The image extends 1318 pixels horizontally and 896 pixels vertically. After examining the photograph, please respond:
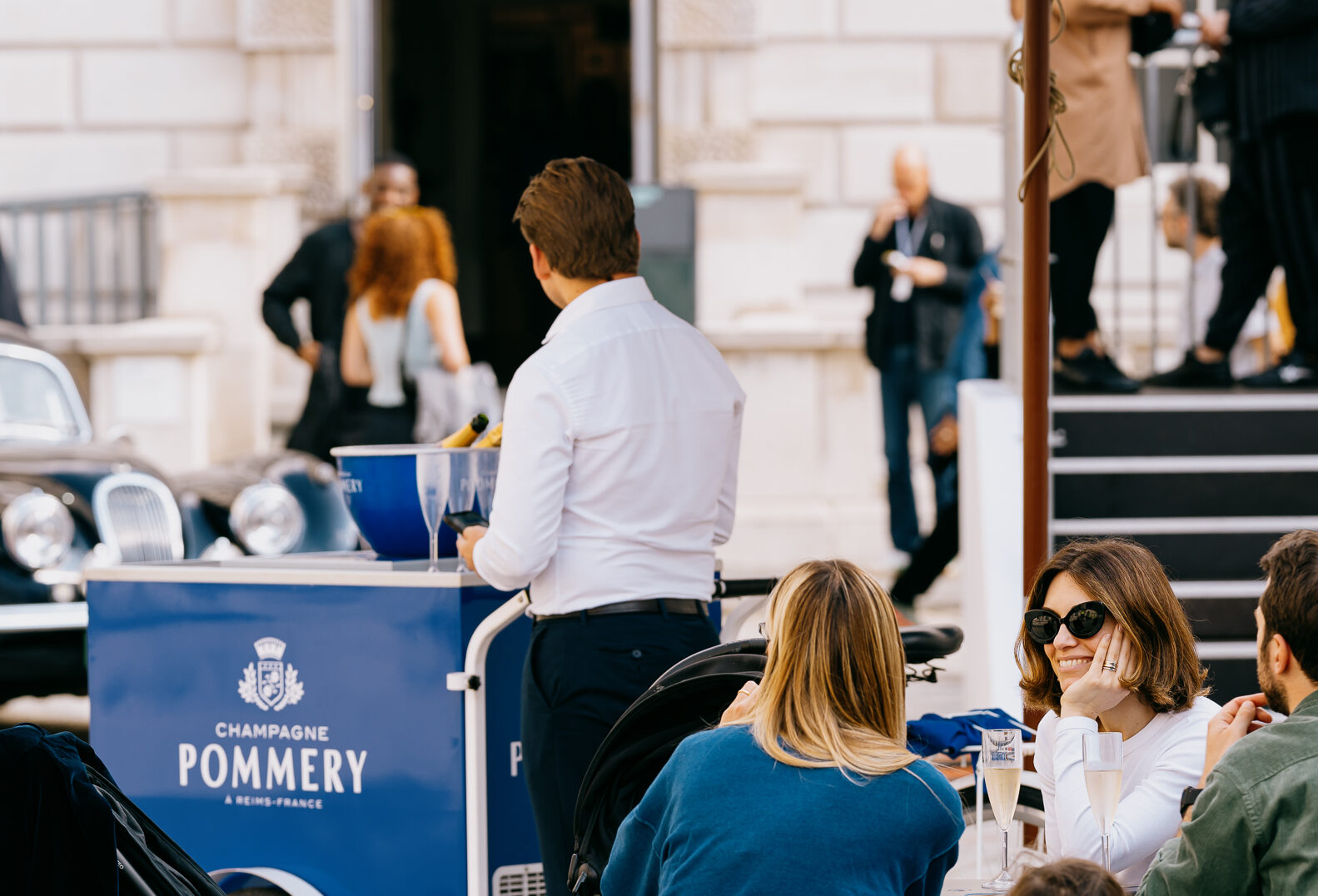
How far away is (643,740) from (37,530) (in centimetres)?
386

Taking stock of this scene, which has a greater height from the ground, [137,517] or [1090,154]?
[1090,154]

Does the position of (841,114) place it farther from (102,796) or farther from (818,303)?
(102,796)

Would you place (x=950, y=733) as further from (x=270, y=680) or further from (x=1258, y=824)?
(x=270, y=680)

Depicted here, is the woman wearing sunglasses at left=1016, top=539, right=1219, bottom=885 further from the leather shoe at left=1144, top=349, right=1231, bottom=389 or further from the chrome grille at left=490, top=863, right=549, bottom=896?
the leather shoe at left=1144, top=349, right=1231, bottom=389

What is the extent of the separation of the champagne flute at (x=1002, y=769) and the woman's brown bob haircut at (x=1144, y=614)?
0.30 metres

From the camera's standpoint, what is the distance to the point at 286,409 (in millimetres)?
11414

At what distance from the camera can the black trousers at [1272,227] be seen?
21.6 ft

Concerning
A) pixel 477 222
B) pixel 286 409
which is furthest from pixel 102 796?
pixel 477 222

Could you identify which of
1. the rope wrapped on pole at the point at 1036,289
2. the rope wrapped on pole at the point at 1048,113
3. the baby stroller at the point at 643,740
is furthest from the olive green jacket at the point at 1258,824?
the rope wrapped on pole at the point at 1048,113

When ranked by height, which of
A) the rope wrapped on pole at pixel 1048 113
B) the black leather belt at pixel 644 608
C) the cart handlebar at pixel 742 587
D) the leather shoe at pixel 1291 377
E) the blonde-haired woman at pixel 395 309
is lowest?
the cart handlebar at pixel 742 587

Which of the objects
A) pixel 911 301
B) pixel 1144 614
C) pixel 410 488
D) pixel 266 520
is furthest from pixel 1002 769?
pixel 911 301

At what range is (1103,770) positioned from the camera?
259cm

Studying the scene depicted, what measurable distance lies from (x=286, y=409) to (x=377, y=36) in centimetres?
297

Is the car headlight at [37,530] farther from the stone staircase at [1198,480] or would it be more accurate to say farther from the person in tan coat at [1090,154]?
the person in tan coat at [1090,154]
